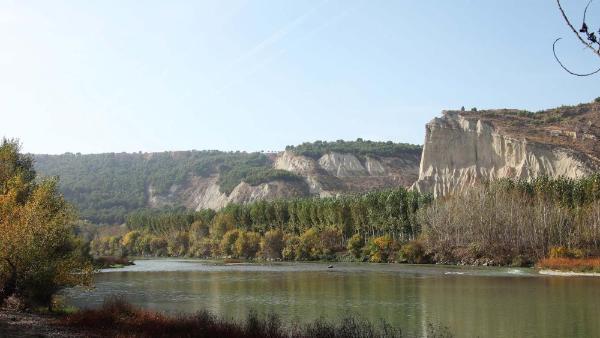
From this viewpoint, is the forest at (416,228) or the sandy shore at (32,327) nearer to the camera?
Answer: the sandy shore at (32,327)

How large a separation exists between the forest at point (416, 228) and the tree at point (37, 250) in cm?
7317

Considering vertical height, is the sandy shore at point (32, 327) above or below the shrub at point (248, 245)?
above

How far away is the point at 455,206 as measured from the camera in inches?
4240

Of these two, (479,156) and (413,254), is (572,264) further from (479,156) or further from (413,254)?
(479,156)

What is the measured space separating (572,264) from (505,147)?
71500 millimetres

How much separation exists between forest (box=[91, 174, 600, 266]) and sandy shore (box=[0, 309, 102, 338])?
251 ft

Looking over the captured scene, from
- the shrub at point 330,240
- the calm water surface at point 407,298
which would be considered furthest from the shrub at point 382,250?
the calm water surface at point 407,298

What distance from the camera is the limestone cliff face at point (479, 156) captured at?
136m

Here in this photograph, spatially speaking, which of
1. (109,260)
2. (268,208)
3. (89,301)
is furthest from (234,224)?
(89,301)

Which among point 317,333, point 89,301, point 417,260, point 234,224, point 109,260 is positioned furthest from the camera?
point 234,224

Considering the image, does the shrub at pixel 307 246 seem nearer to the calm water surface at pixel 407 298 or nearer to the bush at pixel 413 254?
the bush at pixel 413 254

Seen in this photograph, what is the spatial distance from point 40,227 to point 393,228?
9464 centimetres

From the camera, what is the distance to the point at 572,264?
80625mm

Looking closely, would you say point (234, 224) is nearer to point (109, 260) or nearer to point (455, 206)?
point (109, 260)
